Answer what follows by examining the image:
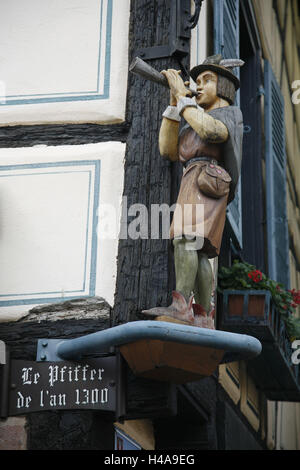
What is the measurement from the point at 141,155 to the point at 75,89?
2.26 feet

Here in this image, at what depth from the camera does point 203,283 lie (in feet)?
18.5

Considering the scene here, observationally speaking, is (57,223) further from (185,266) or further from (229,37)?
(229,37)

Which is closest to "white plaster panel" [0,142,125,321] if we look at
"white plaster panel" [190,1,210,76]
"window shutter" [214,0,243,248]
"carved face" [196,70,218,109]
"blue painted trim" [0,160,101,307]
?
"blue painted trim" [0,160,101,307]

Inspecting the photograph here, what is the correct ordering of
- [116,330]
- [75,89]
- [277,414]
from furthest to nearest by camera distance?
1. [277,414]
2. [75,89]
3. [116,330]

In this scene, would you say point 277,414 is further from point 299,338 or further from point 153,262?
point 153,262

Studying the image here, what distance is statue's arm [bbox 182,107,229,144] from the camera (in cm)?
565

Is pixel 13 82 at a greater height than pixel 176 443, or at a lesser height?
greater

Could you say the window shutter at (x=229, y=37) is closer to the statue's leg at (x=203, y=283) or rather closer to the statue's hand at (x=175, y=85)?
the statue's hand at (x=175, y=85)

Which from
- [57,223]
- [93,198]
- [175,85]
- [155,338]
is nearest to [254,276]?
[93,198]

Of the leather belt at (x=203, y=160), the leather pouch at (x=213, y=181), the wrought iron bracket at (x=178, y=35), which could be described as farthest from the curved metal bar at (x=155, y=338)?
the wrought iron bracket at (x=178, y=35)

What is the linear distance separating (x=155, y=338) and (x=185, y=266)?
505 mm

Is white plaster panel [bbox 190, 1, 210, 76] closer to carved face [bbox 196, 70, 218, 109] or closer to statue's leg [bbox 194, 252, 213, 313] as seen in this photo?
carved face [bbox 196, 70, 218, 109]

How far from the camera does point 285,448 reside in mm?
10844
